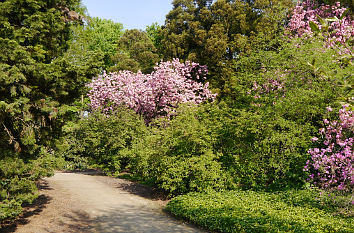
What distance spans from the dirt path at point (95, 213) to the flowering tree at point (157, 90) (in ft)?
23.7

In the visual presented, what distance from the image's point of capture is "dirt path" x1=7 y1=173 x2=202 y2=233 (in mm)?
6832

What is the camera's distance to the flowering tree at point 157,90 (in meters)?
17.5

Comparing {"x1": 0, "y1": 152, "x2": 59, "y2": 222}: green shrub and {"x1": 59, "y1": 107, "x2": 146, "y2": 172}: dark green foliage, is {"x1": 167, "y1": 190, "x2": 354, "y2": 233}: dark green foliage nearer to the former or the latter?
{"x1": 0, "y1": 152, "x2": 59, "y2": 222}: green shrub

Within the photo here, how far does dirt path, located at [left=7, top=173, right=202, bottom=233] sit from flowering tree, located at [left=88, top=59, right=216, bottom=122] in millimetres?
7213

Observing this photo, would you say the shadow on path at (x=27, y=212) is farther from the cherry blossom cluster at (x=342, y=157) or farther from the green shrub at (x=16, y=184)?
the cherry blossom cluster at (x=342, y=157)

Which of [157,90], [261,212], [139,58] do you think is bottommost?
[261,212]

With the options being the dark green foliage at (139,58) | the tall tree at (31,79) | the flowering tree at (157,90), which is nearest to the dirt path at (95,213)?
the tall tree at (31,79)

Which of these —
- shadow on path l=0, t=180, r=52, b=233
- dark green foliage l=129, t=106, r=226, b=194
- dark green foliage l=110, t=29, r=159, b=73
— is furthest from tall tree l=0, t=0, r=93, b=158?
dark green foliage l=110, t=29, r=159, b=73

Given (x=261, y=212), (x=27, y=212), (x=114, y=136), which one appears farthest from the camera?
A: (x=114, y=136)

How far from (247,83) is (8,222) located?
374 inches

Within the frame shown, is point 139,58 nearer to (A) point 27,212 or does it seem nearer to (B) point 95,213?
(B) point 95,213

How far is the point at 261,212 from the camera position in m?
7.12

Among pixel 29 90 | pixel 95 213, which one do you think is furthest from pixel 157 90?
pixel 29 90

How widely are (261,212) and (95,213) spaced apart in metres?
4.85
